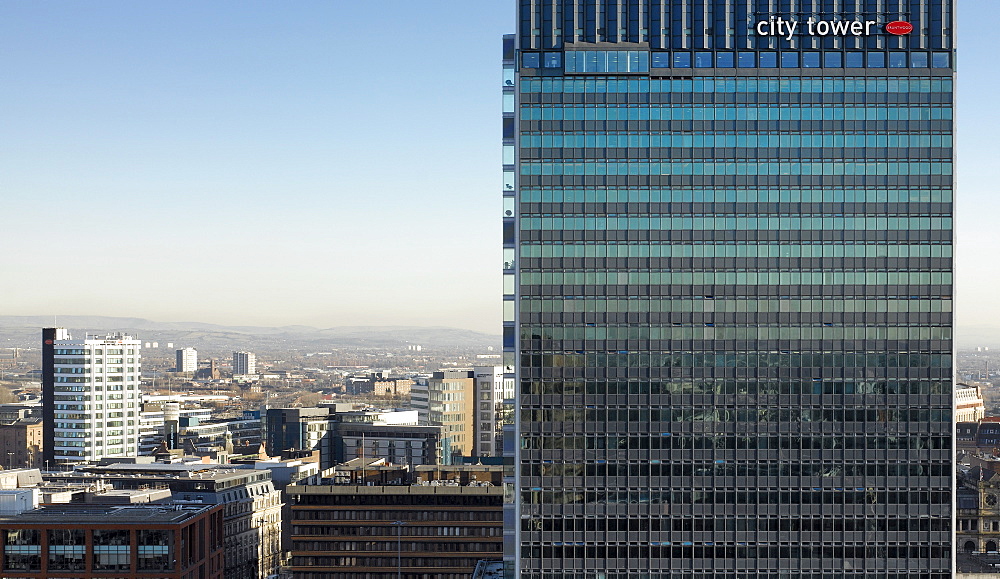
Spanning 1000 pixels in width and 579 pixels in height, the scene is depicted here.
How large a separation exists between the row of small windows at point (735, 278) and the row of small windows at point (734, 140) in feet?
43.4

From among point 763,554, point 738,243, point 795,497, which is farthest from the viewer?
point 738,243

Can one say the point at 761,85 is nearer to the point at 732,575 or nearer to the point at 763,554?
the point at 763,554

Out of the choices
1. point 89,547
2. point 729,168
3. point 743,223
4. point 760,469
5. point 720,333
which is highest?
point 729,168

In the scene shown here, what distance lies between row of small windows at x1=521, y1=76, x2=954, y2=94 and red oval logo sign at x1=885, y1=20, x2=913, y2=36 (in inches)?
189

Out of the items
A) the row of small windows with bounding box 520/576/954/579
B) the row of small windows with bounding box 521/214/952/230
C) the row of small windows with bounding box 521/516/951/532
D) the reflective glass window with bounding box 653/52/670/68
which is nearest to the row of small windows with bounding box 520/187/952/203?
the row of small windows with bounding box 521/214/952/230

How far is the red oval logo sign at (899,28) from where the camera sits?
124 metres

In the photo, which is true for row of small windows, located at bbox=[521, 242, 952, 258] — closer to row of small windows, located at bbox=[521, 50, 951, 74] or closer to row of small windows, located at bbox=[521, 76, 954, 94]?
row of small windows, located at bbox=[521, 76, 954, 94]

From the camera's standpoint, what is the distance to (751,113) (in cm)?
12525

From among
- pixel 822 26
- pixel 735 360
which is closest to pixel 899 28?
pixel 822 26

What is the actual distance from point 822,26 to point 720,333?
3356cm

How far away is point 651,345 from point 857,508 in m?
27.0

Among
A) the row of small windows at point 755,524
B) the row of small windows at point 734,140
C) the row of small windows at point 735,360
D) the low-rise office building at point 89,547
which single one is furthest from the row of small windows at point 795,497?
the low-rise office building at point 89,547

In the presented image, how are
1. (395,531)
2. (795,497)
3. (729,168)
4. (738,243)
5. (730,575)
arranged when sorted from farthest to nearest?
1. (395,531)
2. (738,243)
3. (729,168)
4. (795,497)
5. (730,575)

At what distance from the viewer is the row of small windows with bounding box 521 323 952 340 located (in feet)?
411
